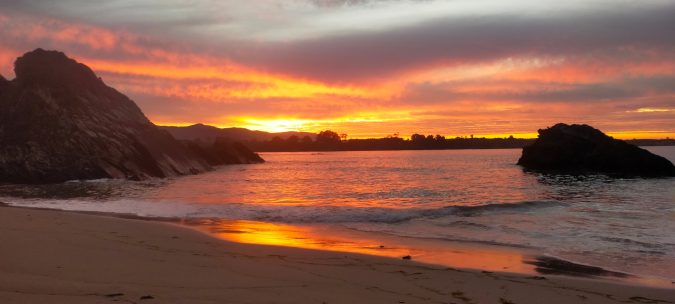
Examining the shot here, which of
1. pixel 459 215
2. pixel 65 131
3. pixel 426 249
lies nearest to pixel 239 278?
pixel 426 249

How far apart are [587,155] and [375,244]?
163 ft

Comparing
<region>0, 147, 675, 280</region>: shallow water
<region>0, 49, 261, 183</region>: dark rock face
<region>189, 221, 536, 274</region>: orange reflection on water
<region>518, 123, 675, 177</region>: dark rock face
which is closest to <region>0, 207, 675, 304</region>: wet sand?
<region>189, 221, 536, 274</region>: orange reflection on water

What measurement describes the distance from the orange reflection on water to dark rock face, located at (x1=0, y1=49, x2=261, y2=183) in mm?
24948

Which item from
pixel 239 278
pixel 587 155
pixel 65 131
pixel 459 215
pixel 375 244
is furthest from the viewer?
pixel 587 155

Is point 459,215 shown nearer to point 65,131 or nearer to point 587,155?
point 65,131

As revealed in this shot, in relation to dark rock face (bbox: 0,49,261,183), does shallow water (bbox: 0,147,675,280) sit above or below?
below

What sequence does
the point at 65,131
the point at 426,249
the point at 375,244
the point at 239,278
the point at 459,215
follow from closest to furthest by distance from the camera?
1. the point at 239,278
2. the point at 426,249
3. the point at 375,244
4. the point at 459,215
5. the point at 65,131

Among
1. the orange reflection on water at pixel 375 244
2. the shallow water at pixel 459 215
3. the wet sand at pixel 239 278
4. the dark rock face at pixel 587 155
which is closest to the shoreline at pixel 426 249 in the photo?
the orange reflection on water at pixel 375 244

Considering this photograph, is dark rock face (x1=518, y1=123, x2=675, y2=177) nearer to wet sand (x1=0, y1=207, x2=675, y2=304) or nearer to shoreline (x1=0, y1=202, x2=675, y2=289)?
shoreline (x1=0, y1=202, x2=675, y2=289)

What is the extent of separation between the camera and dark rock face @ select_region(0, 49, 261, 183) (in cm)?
3456

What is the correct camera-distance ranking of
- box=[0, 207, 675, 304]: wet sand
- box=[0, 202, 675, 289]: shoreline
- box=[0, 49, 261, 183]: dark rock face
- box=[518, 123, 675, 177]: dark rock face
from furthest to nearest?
box=[518, 123, 675, 177]: dark rock face
box=[0, 49, 261, 183]: dark rock face
box=[0, 202, 675, 289]: shoreline
box=[0, 207, 675, 304]: wet sand

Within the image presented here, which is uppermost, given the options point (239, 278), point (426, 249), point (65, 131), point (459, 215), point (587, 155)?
point (65, 131)

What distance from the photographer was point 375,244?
11898mm

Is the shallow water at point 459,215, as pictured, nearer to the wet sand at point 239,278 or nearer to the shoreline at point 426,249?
the shoreline at point 426,249
